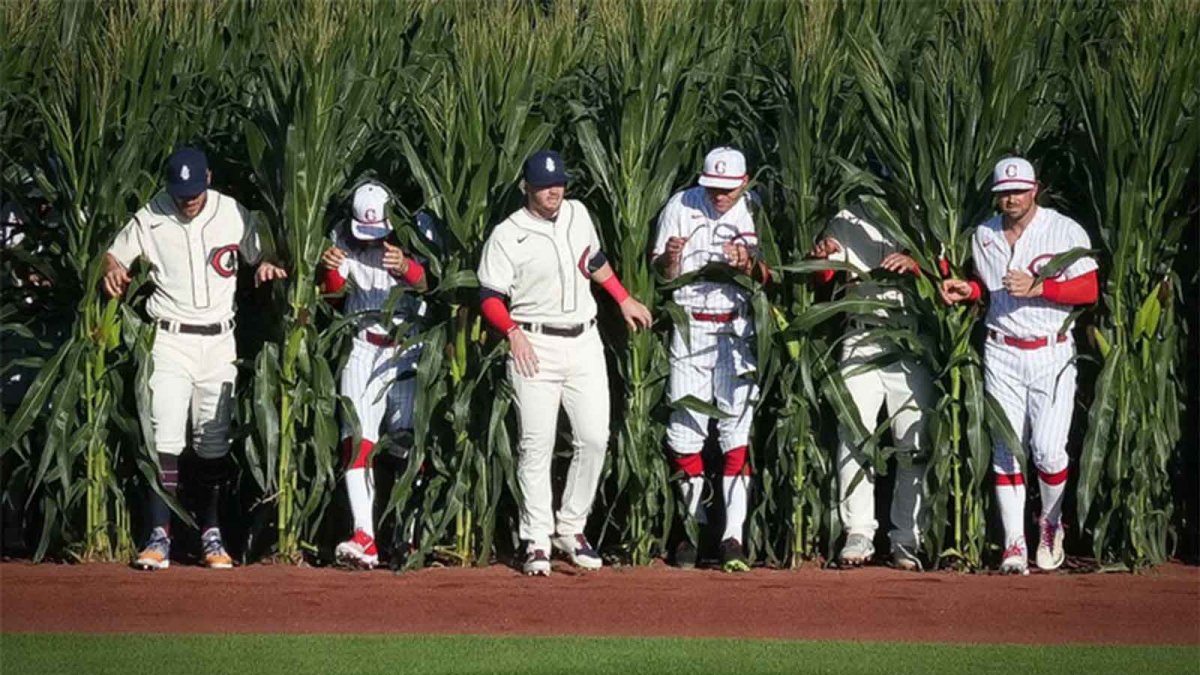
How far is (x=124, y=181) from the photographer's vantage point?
12844 mm

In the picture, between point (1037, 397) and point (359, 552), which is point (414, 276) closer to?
point (359, 552)

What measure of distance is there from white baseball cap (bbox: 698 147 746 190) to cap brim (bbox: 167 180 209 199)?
3.10 metres

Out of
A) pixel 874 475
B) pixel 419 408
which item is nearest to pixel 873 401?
pixel 874 475

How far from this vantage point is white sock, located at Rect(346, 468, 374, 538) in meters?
12.7

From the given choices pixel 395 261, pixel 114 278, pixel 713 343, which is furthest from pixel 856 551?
pixel 114 278

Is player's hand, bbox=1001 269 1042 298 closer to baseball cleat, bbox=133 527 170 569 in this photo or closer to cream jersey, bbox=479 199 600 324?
cream jersey, bbox=479 199 600 324

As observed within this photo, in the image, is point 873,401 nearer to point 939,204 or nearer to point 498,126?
point 939,204

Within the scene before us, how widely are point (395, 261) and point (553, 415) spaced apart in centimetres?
136

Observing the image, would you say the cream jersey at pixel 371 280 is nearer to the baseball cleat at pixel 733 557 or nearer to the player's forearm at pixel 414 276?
the player's forearm at pixel 414 276

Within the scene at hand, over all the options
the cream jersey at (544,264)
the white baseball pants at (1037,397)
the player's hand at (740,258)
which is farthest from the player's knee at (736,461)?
the white baseball pants at (1037,397)

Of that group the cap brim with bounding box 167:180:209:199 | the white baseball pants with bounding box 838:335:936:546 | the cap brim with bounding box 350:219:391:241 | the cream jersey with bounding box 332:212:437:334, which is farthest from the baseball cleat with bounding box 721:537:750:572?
the cap brim with bounding box 167:180:209:199

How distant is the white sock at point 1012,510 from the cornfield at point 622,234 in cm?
19

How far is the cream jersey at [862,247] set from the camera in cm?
1290

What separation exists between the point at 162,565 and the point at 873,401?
4.55 metres
